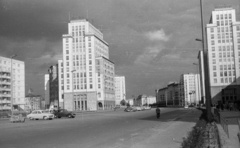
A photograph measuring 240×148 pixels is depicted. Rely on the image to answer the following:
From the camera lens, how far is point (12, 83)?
375ft

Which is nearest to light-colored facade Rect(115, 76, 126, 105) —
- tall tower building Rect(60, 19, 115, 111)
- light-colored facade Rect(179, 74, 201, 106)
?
A: light-colored facade Rect(179, 74, 201, 106)

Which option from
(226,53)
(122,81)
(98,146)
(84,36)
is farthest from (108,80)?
(98,146)

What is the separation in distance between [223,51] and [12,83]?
8084 cm

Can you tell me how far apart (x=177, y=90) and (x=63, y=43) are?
91121mm

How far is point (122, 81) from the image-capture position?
197 metres

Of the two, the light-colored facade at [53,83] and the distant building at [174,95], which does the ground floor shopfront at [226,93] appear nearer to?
the distant building at [174,95]

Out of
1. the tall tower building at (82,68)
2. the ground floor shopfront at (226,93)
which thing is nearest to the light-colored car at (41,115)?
the tall tower building at (82,68)

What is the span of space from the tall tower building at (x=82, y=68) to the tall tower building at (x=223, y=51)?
43969mm

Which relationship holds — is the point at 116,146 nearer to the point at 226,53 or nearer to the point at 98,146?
the point at 98,146

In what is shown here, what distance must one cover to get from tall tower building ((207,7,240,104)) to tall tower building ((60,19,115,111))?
1731 inches

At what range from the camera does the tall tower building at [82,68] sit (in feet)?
391

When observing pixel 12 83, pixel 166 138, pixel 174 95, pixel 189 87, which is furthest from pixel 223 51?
pixel 166 138

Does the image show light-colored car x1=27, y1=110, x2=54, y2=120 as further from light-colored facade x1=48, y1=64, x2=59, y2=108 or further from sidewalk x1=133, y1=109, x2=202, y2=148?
light-colored facade x1=48, y1=64, x2=59, y2=108

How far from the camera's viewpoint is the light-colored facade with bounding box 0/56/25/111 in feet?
358
